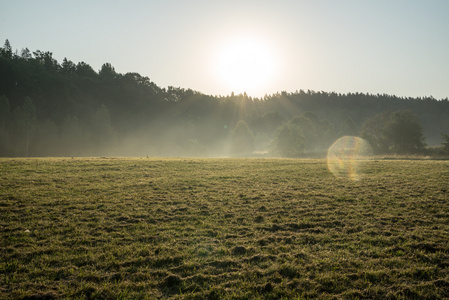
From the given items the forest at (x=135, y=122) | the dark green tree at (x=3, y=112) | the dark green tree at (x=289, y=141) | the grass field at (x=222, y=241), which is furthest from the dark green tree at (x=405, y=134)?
the dark green tree at (x=3, y=112)

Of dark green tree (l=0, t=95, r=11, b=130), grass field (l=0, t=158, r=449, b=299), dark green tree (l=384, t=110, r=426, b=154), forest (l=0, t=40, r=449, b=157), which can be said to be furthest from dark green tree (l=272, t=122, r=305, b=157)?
dark green tree (l=0, t=95, r=11, b=130)

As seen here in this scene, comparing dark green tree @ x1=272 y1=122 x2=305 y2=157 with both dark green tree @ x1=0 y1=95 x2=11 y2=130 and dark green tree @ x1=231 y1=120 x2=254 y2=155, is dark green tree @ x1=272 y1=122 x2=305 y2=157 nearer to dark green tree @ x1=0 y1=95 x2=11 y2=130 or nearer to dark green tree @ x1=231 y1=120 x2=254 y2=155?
dark green tree @ x1=231 y1=120 x2=254 y2=155

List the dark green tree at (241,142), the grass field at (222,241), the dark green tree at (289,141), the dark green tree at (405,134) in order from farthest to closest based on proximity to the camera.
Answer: the dark green tree at (241,142), the dark green tree at (289,141), the dark green tree at (405,134), the grass field at (222,241)

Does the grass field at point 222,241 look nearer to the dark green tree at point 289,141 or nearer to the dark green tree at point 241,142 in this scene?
the dark green tree at point 289,141

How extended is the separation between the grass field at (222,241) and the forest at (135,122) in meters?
63.2

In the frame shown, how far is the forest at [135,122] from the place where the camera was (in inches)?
2847

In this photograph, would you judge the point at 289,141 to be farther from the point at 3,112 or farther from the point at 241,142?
the point at 3,112

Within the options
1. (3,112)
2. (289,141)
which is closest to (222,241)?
(289,141)

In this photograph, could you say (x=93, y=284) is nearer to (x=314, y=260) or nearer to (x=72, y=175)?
(x=314, y=260)

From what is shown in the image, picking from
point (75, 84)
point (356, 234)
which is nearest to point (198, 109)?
point (75, 84)

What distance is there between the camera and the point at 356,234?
30.2 ft

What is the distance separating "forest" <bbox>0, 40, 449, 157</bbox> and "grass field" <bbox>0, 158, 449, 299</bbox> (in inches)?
2490

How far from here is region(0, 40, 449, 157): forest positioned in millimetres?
72312

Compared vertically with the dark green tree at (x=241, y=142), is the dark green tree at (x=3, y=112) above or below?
above
